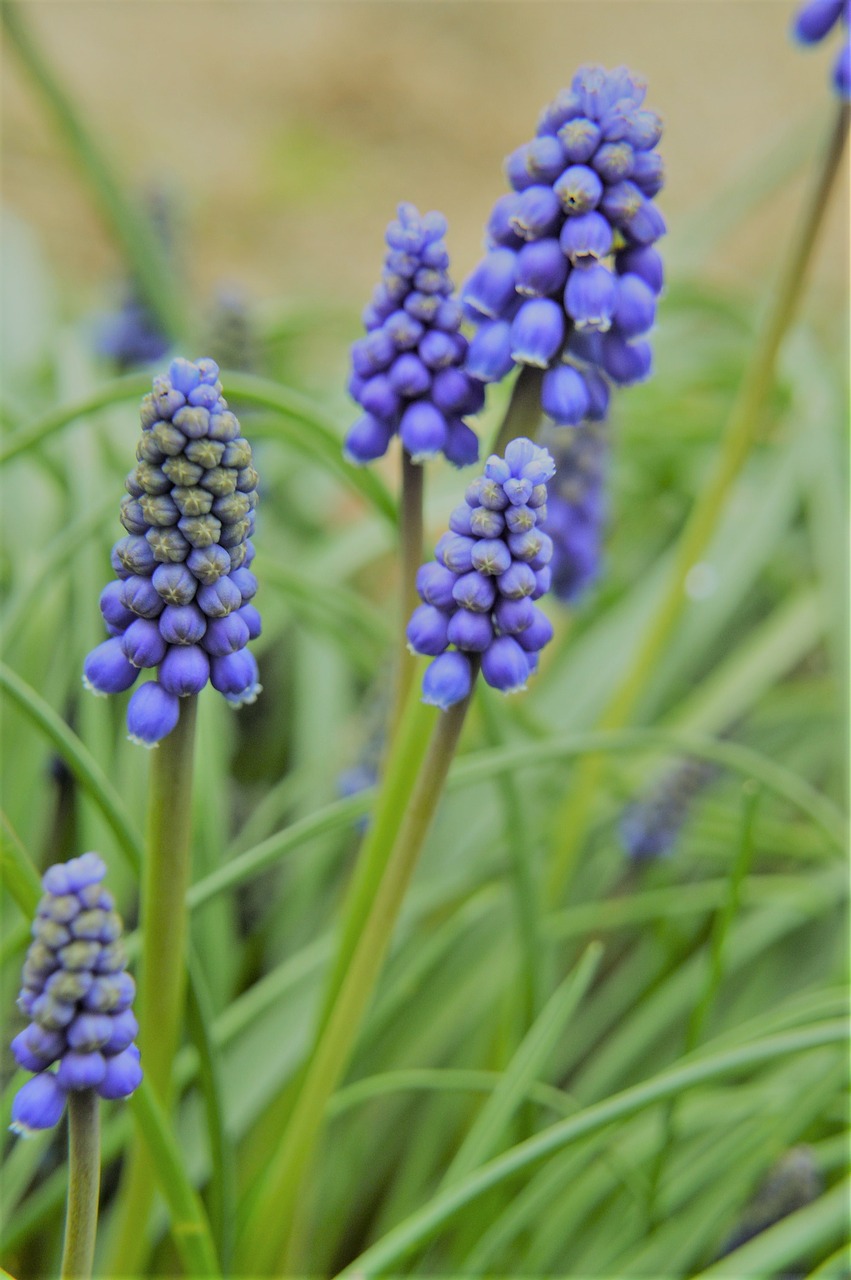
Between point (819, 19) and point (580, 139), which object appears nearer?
point (580, 139)

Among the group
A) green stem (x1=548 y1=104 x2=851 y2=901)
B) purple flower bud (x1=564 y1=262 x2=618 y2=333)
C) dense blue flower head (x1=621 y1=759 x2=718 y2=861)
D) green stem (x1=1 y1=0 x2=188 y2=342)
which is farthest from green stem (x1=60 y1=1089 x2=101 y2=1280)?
green stem (x1=1 y1=0 x2=188 y2=342)

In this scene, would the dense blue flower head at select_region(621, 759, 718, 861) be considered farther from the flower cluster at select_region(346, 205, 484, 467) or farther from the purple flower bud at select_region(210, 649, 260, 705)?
the purple flower bud at select_region(210, 649, 260, 705)

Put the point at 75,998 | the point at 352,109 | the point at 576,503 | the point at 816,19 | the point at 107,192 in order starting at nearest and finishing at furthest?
the point at 75,998
the point at 816,19
the point at 576,503
the point at 107,192
the point at 352,109

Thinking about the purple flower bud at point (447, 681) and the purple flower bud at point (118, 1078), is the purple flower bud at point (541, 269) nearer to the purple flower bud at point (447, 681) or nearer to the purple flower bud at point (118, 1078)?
the purple flower bud at point (447, 681)

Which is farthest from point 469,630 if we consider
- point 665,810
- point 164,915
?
point 665,810

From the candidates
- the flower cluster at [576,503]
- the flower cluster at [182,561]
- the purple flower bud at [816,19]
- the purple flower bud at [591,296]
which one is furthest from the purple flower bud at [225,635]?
the purple flower bud at [816,19]

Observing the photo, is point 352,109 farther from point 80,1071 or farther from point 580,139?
point 80,1071
